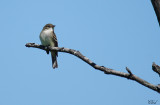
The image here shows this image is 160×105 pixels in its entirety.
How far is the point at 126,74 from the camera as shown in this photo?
16.5 feet

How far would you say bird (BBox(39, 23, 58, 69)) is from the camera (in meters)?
10.7

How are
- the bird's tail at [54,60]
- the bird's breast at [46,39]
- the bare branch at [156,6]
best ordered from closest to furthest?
the bare branch at [156,6], the bird's breast at [46,39], the bird's tail at [54,60]

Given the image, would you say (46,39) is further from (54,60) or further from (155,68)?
(155,68)

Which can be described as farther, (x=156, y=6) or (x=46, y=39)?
(x=46, y=39)

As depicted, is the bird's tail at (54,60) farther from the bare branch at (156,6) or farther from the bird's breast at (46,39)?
the bare branch at (156,6)

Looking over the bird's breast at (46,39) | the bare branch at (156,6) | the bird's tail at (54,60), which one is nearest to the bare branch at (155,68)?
the bare branch at (156,6)

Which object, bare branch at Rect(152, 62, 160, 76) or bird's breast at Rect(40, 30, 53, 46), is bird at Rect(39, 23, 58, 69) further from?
bare branch at Rect(152, 62, 160, 76)

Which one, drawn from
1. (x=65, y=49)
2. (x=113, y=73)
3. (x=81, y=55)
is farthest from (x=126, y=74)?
(x=65, y=49)

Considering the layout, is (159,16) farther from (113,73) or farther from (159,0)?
(113,73)

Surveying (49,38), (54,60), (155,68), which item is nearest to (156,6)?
(155,68)

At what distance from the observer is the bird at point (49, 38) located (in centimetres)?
1068

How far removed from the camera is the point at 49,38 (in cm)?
1066

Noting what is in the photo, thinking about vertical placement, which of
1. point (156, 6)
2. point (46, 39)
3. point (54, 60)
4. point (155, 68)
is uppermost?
point (46, 39)

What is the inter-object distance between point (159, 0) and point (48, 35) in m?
6.50
